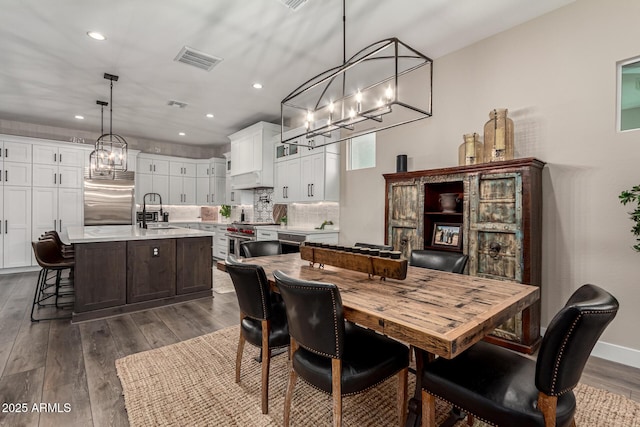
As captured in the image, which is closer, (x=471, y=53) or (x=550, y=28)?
(x=550, y=28)

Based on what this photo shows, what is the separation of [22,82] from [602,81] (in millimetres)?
6721

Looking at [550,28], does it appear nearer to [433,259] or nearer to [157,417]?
[433,259]

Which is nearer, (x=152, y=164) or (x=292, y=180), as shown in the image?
(x=292, y=180)

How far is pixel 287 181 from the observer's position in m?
5.68

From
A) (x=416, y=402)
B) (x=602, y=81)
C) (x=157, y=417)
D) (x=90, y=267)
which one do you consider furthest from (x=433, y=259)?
(x=90, y=267)

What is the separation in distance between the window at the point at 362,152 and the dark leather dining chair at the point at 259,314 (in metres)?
3.05

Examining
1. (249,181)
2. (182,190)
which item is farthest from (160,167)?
(249,181)

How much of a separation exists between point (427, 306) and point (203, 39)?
10.9ft

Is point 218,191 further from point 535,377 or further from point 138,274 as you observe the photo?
point 535,377

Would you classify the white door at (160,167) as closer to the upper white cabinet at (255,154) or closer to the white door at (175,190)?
the white door at (175,190)

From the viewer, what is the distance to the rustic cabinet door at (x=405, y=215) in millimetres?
3412

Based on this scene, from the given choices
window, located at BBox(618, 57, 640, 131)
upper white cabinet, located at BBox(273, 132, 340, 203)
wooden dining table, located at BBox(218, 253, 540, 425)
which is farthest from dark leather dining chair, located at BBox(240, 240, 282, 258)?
window, located at BBox(618, 57, 640, 131)

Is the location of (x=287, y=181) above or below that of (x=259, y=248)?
above

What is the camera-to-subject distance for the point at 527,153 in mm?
2977
